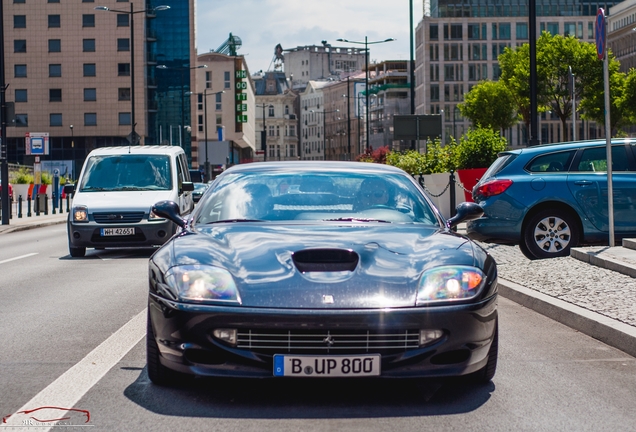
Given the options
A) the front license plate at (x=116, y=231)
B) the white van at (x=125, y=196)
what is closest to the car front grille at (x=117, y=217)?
the white van at (x=125, y=196)

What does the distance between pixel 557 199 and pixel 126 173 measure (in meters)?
8.46

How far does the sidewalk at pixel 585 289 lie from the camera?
8430 mm

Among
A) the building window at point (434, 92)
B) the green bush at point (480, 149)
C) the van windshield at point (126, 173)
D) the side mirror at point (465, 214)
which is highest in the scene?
the building window at point (434, 92)

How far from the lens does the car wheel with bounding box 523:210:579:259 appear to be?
1445cm

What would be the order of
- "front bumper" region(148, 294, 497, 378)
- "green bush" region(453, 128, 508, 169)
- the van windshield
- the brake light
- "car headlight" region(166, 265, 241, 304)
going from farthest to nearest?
"green bush" region(453, 128, 508, 169), the van windshield, the brake light, "car headlight" region(166, 265, 241, 304), "front bumper" region(148, 294, 497, 378)

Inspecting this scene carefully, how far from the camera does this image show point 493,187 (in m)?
14.7

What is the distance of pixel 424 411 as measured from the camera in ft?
18.4

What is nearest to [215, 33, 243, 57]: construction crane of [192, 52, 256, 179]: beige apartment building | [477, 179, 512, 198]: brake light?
[192, 52, 256, 179]: beige apartment building

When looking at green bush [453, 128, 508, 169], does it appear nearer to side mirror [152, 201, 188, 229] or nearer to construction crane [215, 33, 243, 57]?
side mirror [152, 201, 188, 229]

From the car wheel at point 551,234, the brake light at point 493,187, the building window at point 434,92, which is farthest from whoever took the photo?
the building window at point 434,92

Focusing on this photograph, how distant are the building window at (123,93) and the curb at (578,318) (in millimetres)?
100166

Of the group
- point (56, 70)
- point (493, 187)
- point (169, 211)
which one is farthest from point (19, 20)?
point (169, 211)

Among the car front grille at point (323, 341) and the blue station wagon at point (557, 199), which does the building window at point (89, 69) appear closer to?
the blue station wagon at point (557, 199)

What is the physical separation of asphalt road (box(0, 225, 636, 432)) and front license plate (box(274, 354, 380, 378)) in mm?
203
